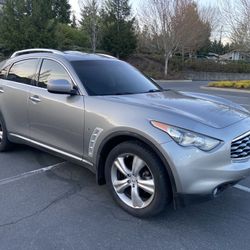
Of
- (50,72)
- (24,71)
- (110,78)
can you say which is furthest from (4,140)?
(110,78)

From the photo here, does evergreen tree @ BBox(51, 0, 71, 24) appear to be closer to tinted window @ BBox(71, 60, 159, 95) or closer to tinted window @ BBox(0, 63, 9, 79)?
tinted window @ BBox(0, 63, 9, 79)

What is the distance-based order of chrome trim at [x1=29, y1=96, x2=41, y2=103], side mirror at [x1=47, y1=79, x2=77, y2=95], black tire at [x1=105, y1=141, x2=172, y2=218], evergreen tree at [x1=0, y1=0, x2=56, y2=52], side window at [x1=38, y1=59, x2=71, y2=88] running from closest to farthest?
1. black tire at [x1=105, y1=141, x2=172, y2=218]
2. side mirror at [x1=47, y1=79, x2=77, y2=95]
3. side window at [x1=38, y1=59, x2=71, y2=88]
4. chrome trim at [x1=29, y1=96, x2=41, y2=103]
5. evergreen tree at [x1=0, y1=0, x2=56, y2=52]

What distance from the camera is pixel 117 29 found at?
1407 inches

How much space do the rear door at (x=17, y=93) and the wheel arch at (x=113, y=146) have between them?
147cm

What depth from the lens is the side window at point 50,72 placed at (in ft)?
13.8

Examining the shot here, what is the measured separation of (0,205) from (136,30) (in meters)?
35.6

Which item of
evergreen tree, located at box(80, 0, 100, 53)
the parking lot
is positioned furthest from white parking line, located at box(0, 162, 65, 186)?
evergreen tree, located at box(80, 0, 100, 53)

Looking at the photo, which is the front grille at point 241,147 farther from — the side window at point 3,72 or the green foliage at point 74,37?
the green foliage at point 74,37

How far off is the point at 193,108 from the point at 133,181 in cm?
96

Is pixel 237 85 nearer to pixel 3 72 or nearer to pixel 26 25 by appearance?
pixel 26 25

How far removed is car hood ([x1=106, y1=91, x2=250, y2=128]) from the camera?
3.21 m

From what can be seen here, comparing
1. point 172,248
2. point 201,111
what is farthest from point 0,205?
point 201,111

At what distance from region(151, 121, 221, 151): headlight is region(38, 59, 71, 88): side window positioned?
1689mm

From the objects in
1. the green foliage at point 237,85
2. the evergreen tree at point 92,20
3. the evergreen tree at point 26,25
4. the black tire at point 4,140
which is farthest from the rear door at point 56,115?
the evergreen tree at point 92,20
